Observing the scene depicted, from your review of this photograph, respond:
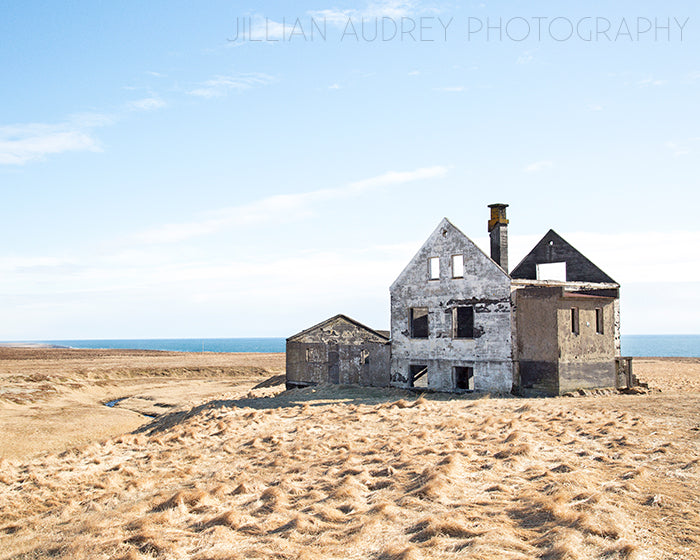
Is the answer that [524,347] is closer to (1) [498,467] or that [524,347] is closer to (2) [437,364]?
(2) [437,364]

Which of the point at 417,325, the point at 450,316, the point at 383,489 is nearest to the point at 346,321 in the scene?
the point at 417,325

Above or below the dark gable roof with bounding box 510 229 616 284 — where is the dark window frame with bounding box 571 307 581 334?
below

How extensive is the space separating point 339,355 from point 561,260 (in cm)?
1404

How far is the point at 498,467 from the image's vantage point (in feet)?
47.1

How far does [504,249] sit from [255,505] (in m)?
20.8

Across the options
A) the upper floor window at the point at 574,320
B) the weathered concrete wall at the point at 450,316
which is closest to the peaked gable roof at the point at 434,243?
the weathered concrete wall at the point at 450,316

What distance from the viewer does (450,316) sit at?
2983 centimetres

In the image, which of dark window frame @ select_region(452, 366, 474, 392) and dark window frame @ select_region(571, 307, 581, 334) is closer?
dark window frame @ select_region(571, 307, 581, 334)

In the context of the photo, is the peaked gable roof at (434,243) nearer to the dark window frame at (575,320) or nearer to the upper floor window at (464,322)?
the upper floor window at (464,322)

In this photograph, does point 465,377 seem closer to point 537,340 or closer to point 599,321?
point 537,340

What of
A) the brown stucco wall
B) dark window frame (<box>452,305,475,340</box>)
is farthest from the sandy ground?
the brown stucco wall

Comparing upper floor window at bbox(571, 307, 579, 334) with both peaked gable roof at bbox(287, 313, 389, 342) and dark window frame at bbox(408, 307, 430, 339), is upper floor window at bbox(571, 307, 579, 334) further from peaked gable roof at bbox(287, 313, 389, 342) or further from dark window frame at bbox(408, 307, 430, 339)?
peaked gable roof at bbox(287, 313, 389, 342)

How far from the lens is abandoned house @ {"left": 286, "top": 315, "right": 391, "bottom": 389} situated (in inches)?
1266

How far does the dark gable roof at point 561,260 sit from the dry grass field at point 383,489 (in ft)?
35.8
